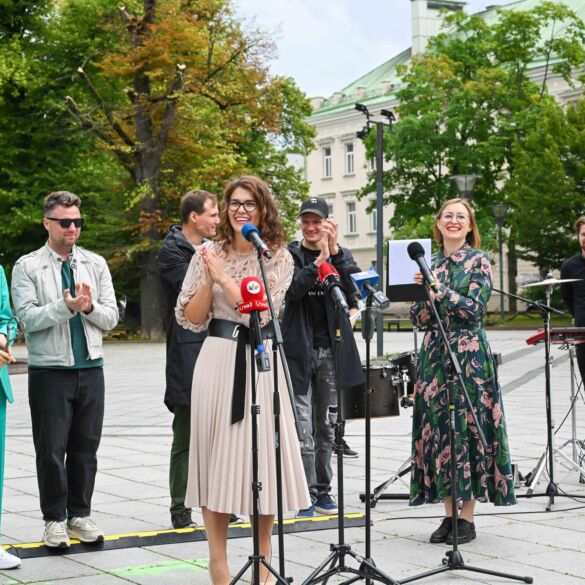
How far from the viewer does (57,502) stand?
21.7 ft

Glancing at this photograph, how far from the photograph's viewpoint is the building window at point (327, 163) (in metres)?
74.8

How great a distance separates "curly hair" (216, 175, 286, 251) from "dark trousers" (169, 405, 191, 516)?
2.16 meters

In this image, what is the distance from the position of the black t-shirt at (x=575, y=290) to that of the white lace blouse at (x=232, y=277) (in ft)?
16.0

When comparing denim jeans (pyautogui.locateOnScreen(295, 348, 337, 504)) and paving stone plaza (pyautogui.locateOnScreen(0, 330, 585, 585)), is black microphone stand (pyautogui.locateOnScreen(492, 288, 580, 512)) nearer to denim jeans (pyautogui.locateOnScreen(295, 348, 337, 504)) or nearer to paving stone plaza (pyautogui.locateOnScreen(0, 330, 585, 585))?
paving stone plaza (pyautogui.locateOnScreen(0, 330, 585, 585))

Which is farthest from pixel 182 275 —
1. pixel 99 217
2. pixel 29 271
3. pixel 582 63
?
pixel 582 63

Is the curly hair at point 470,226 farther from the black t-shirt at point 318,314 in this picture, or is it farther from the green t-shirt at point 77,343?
the green t-shirt at point 77,343

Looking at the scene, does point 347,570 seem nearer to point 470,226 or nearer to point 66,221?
point 470,226

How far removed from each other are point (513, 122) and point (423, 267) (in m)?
42.3

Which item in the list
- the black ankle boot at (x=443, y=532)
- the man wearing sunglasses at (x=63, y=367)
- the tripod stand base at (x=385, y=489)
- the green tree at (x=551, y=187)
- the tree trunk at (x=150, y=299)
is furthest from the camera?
the green tree at (x=551, y=187)

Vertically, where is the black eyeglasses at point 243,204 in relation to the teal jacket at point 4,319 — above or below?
above

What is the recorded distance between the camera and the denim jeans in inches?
303

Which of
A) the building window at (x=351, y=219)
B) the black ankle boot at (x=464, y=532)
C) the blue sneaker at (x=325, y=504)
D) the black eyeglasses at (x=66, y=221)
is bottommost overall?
the blue sneaker at (x=325, y=504)

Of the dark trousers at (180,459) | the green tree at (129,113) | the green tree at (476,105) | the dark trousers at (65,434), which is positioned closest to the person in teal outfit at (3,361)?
the dark trousers at (65,434)

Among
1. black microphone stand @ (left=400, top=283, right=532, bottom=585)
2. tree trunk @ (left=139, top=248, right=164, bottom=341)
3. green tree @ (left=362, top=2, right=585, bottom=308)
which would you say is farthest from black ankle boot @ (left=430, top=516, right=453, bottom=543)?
green tree @ (left=362, top=2, right=585, bottom=308)
